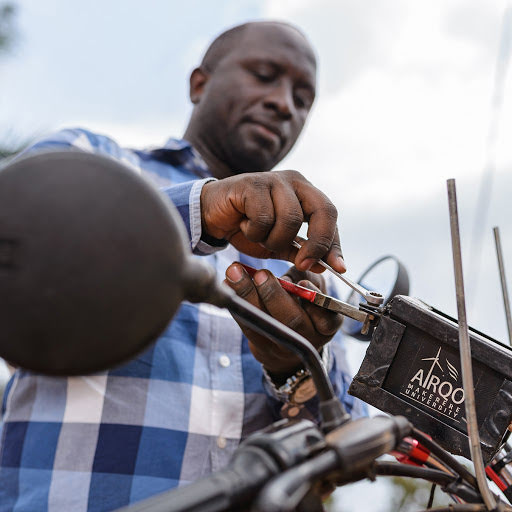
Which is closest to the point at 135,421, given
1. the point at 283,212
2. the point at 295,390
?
the point at 295,390

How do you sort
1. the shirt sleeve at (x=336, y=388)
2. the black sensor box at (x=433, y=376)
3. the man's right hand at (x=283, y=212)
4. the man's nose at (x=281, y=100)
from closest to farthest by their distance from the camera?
1. the black sensor box at (x=433, y=376)
2. the man's right hand at (x=283, y=212)
3. the shirt sleeve at (x=336, y=388)
4. the man's nose at (x=281, y=100)

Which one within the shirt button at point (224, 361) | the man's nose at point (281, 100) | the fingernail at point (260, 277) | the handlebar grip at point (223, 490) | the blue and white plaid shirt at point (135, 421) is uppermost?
the man's nose at point (281, 100)

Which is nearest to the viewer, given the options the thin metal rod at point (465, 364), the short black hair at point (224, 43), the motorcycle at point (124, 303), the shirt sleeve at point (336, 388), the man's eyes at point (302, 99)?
the motorcycle at point (124, 303)

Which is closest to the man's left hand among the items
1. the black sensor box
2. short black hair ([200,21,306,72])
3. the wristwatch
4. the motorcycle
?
the black sensor box

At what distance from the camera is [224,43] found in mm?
2332

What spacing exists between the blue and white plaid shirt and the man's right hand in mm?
268

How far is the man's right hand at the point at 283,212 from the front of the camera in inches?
35.2

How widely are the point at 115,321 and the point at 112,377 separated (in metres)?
1.14

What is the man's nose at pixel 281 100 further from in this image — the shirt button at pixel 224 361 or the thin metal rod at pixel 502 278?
the thin metal rod at pixel 502 278

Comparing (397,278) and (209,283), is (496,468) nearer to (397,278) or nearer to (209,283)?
(209,283)

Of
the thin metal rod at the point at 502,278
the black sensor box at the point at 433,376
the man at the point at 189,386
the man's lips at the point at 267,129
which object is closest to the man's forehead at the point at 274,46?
the man's lips at the point at 267,129

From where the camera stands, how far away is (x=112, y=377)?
4.66ft

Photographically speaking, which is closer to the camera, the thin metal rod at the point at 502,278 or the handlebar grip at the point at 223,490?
the handlebar grip at the point at 223,490

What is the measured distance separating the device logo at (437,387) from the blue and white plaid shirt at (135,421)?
62cm
